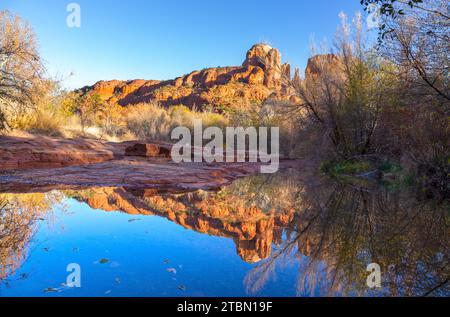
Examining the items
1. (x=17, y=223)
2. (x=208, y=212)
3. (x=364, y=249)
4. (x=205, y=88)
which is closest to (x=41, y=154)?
(x=17, y=223)

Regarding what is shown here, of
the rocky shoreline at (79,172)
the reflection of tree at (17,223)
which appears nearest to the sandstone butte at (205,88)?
the rocky shoreline at (79,172)

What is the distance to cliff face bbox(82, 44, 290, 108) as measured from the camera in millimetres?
61625

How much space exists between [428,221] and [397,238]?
3.23 feet

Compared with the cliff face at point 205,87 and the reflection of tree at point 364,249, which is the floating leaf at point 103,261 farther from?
the cliff face at point 205,87

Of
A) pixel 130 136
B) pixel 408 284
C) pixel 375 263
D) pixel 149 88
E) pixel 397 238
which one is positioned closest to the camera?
pixel 408 284

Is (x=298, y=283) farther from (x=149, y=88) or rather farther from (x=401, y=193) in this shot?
(x=149, y=88)

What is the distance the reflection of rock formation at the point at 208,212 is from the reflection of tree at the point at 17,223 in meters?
0.65

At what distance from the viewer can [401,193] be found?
6074mm

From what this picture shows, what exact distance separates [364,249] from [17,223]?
3484mm

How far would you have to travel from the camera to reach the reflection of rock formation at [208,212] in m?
3.37

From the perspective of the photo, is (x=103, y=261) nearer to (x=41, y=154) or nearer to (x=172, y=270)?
(x=172, y=270)

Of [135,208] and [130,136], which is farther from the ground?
[130,136]

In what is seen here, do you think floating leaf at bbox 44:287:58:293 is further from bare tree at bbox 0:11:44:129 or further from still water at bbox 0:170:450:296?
bare tree at bbox 0:11:44:129

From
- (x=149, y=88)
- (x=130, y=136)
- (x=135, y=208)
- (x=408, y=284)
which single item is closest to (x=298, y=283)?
(x=408, y=284)
